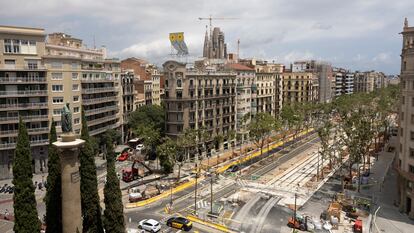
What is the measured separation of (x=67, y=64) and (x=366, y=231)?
75179 mm

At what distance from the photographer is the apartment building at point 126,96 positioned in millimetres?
118750

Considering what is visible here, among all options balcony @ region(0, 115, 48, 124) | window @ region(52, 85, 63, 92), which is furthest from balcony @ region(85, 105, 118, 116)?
balcony @ region(0, 115, 48, 124)

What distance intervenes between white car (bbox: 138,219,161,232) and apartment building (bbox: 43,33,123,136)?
41.3 metres

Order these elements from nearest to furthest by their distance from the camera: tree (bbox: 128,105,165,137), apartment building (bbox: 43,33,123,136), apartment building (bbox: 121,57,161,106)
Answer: apartment building (bbox: 43,33,123,136)
tree (bbox: 128,105,165,137)
apartment building (bbox: 121,57,161,106)

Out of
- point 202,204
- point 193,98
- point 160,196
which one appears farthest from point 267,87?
point 202,204

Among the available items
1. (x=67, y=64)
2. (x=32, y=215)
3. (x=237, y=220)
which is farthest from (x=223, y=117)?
Answer: (x=32, y=215)

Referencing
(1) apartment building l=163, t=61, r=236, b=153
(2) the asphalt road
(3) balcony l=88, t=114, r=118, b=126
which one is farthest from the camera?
(1) apartment building l=163, t=61, r=236, b=153

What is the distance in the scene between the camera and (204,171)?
86.4m

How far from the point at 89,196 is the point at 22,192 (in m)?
7.44

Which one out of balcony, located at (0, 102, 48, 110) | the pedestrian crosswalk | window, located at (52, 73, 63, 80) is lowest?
the pedestrian crosswalk

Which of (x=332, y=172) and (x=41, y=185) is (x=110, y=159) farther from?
(x=332, y=172)

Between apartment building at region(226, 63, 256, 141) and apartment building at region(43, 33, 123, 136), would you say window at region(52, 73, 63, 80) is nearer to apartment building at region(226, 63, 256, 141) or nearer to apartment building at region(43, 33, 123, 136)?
apartment building at region(43, 33, 123, 136)

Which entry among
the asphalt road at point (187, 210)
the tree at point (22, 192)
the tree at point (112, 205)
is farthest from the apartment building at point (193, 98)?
the tree at point (22, 192)

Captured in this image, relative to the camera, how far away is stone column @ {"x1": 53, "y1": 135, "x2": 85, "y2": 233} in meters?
31.3
